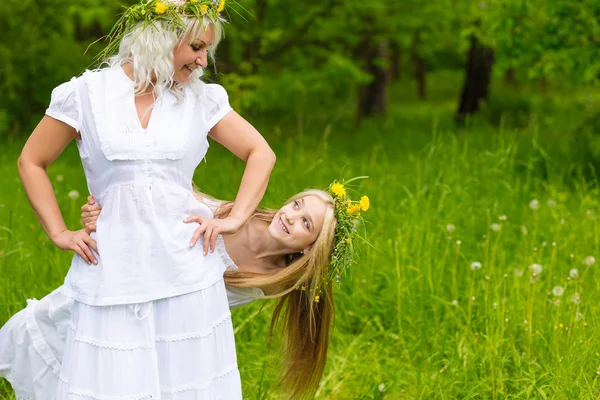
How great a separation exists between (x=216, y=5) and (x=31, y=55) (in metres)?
8.34

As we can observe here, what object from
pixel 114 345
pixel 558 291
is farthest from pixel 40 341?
pixel 558 291

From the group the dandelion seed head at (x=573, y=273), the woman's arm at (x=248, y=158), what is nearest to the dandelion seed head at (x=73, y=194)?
the woman's arm at (x=248, y=158)

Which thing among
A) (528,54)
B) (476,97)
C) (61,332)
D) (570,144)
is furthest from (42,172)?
(476,97)

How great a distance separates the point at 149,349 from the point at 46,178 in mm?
595

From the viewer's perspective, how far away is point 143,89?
7.88ft

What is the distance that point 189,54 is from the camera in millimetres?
2398

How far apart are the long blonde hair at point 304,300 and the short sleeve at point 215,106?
1.27 ft

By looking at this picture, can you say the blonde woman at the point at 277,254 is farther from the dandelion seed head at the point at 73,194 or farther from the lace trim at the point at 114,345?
the dandelion seed head at the point at 73,194

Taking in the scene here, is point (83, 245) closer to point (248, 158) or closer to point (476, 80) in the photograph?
point (248, 158)

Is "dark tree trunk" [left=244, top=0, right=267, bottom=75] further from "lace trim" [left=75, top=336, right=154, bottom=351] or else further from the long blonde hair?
"lace trim" [left=75, top=336, right=154, bottom=351]

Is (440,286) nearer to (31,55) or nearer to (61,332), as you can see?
(61,332)

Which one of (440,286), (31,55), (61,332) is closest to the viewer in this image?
(61,332)

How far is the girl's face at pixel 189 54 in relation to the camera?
2.39 metres

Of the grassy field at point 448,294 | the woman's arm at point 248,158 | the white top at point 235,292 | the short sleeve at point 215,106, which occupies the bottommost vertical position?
the grassy field at point 448,294
